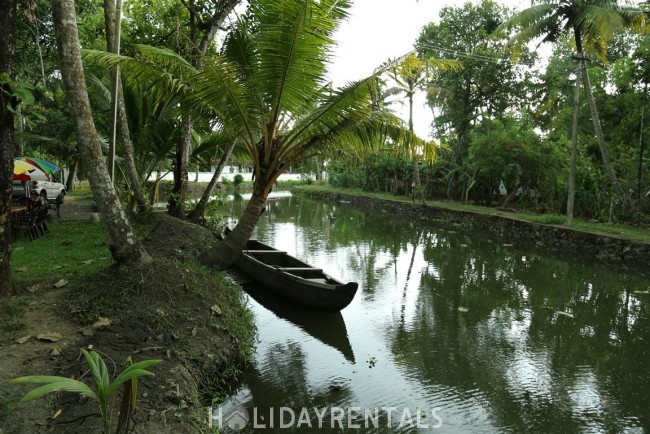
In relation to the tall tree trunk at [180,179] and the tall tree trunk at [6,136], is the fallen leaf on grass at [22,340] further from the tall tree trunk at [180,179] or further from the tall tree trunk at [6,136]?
the tall tree trunk at [180,179]

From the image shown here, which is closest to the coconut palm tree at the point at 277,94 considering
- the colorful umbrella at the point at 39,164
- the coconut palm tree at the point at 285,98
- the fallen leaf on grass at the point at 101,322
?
the coconut palm tree at the point at 285,98

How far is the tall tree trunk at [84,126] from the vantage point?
15.5 feet

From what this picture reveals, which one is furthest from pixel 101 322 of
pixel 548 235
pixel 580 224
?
pixel 580 224

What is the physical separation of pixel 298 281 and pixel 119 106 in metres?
4.94

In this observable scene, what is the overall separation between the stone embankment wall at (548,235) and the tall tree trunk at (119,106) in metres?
11.8

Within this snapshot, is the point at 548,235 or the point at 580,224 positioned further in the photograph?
the point at 580,224

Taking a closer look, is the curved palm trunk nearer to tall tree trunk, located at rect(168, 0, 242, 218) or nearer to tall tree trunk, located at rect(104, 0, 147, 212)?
tall tree trunk, located at rect(104, 0, 147, 212)

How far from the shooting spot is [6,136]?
14.8 ft

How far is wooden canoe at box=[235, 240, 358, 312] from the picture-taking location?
681 cm

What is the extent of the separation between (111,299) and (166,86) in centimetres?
288

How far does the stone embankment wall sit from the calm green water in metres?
0.81

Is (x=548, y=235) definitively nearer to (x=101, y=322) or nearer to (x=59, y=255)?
(x=59, y=255)

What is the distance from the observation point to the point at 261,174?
6.74 metres

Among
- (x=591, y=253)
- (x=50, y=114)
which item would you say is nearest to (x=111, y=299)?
(x=591, y=253)
